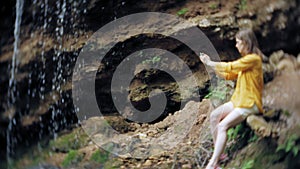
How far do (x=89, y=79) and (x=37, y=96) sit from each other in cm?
89

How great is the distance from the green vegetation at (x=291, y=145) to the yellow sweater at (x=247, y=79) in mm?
414

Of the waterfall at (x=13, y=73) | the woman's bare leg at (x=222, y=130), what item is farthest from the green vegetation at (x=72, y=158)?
the woman's bare leg at (x=222, y=130)

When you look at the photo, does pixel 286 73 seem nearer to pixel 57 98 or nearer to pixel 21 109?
pixel 57 98

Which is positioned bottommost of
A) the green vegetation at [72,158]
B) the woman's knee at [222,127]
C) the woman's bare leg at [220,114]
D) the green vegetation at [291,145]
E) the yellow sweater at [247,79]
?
the green vegetation at [72,158]

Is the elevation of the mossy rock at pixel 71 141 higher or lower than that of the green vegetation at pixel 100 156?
higher

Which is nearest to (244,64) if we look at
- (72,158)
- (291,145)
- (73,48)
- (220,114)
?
(220,114)

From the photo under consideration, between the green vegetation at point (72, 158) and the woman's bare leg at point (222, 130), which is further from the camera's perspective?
the green vegetation at point (72, 158)

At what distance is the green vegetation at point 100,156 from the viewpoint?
16.7 feet

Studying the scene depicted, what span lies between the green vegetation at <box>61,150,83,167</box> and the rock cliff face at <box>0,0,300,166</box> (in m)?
0.71

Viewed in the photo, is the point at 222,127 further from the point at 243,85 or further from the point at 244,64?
the point at 244,64

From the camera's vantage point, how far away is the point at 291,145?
12.7 ft

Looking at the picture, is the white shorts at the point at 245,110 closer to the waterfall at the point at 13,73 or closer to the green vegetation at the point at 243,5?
the green vegetation at the point at 243,5

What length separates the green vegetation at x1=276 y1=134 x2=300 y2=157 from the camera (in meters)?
3.81

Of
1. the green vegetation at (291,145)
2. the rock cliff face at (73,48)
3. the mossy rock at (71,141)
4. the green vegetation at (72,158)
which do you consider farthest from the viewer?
the mossy rock at (71,141)
